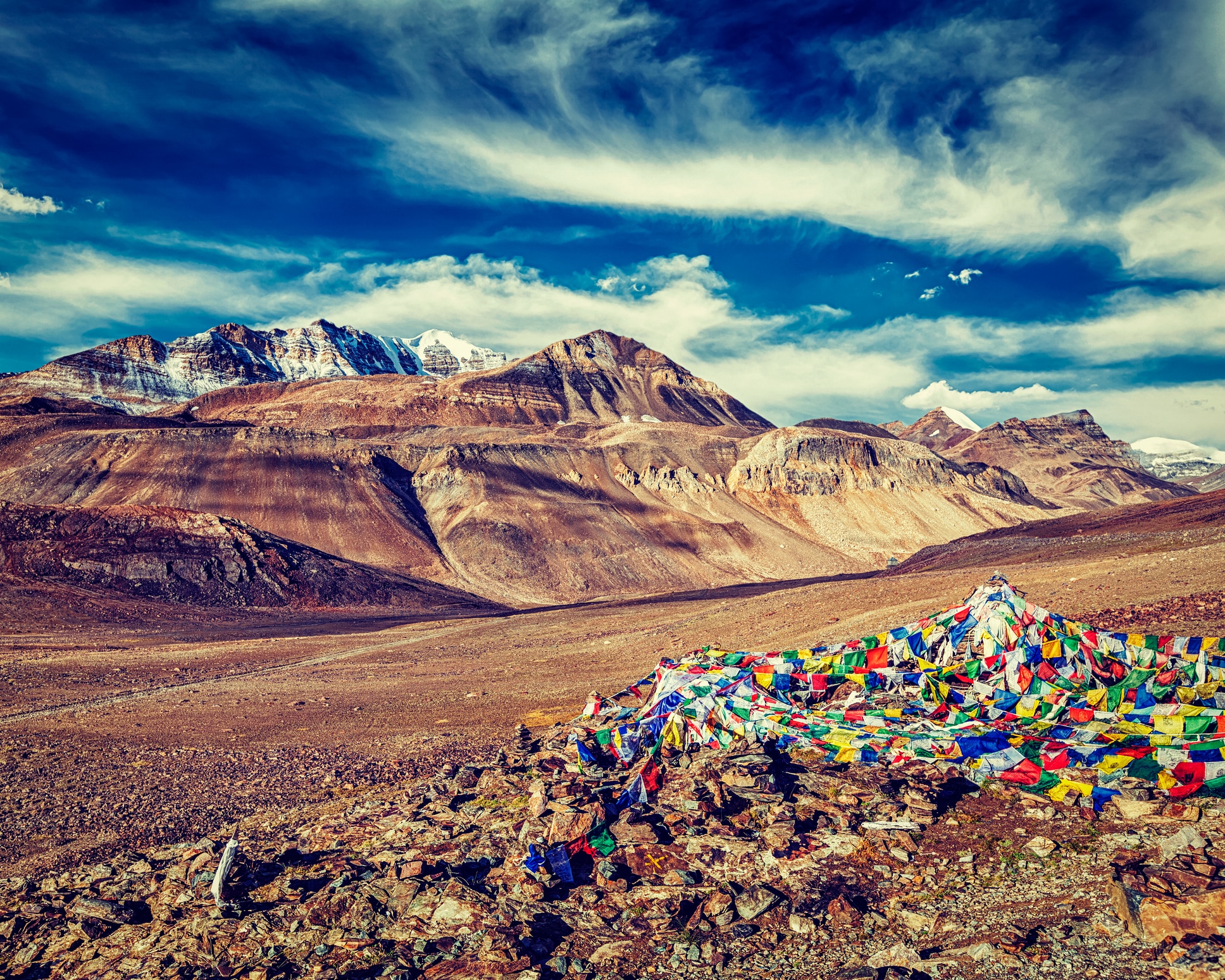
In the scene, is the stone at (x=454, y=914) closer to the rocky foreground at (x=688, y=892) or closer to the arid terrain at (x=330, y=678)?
the rocky foreground at (x=688, y=892)

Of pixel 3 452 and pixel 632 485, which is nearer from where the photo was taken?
pixel 3 452

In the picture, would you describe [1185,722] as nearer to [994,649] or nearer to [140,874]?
[994,649]

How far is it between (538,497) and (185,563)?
115 feet

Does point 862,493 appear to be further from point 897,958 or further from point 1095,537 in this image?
point 897,958

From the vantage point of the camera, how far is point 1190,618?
532 inches

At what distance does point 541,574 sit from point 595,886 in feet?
176

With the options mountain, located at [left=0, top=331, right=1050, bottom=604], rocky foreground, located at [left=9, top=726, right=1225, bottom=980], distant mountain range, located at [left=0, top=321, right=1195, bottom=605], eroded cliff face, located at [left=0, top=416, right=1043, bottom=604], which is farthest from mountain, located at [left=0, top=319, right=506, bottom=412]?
rocky foreground, located at [left=9, top=726, right=1225, bottom=980]

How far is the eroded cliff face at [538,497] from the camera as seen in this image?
6291 centimetres

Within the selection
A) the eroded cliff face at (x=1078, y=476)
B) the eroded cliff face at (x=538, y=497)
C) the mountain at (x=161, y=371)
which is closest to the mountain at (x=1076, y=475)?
the eroded cliff face at (x=1078, y=476)

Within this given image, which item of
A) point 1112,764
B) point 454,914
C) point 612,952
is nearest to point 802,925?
point 612,952

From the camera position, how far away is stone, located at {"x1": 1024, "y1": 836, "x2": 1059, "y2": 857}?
6.82 metres

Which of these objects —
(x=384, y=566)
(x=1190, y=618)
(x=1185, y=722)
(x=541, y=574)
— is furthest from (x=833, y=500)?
(x=1185, y=722)

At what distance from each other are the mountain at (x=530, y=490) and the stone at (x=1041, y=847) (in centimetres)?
4950

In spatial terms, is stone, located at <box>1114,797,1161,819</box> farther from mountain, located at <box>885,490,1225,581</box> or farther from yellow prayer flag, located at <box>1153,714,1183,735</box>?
mountain, located at <box>885,490,1225,581</box>
